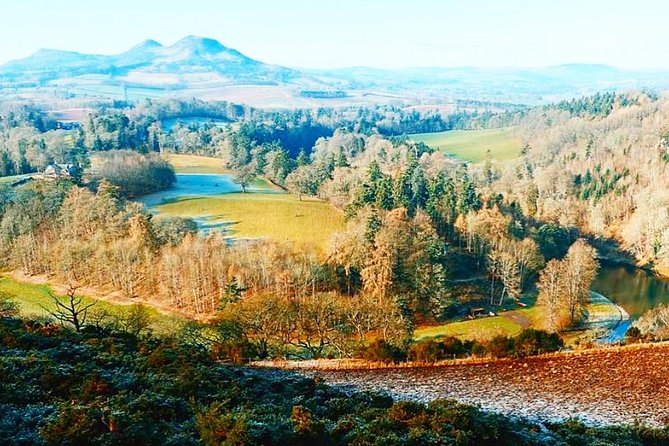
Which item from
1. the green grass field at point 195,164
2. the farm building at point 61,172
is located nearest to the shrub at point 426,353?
the farm building at point 61,172

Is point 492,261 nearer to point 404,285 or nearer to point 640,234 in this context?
point 404,285

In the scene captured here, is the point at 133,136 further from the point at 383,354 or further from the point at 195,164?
the point at 383,354

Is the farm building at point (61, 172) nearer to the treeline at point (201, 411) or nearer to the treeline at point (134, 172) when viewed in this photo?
the treeline at point (134, 172)

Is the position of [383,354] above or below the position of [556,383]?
below

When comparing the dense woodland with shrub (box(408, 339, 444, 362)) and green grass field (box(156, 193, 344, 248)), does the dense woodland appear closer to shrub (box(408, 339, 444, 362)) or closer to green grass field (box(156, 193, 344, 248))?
shrub (box(408, 339, 444, 362))

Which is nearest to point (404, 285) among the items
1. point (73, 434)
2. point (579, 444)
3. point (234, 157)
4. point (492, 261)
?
point (492, 261)

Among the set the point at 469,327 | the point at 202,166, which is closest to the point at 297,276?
the point at 469,327
